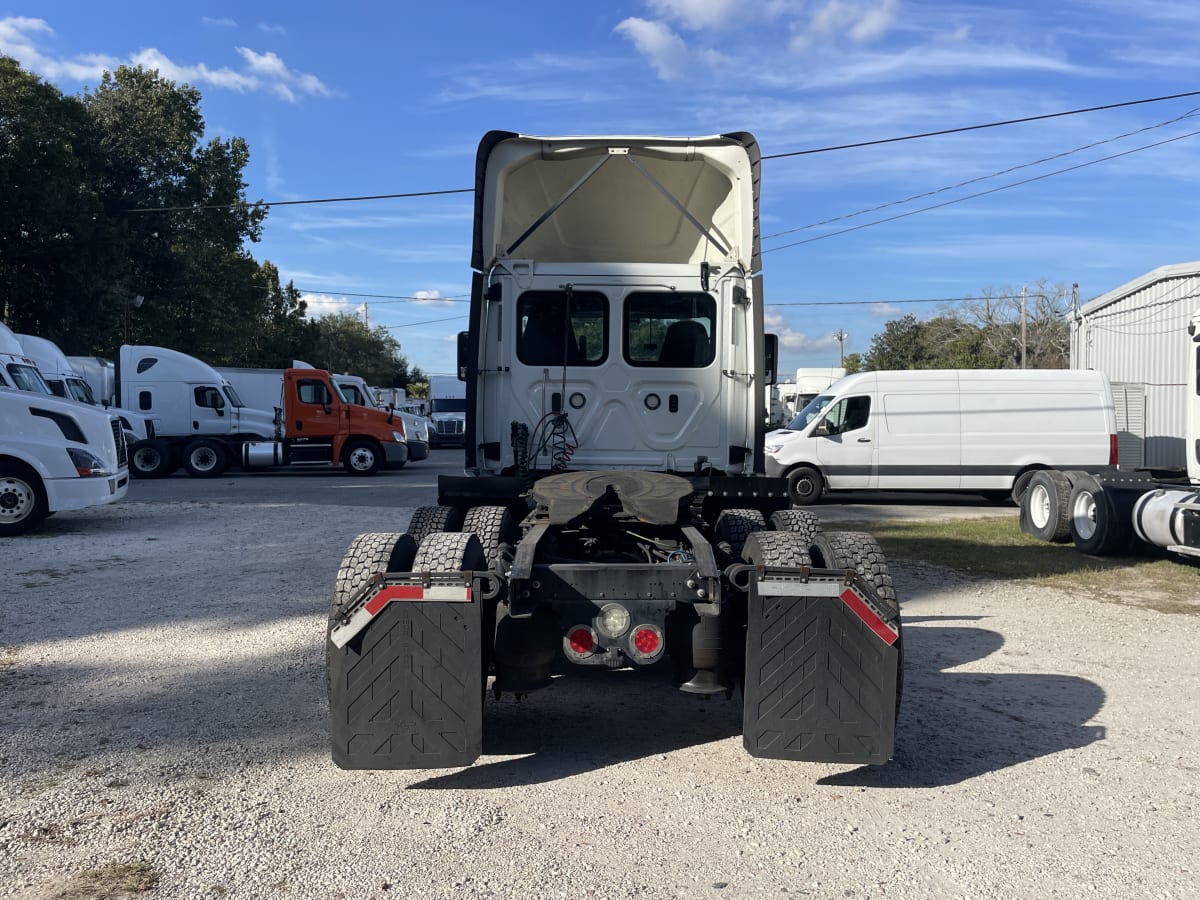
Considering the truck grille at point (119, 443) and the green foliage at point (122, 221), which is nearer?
the truck grille at point (119, 443)

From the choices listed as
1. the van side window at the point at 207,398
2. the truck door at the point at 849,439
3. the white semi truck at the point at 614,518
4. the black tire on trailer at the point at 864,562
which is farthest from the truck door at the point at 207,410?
the black tire on trailer at the point at 864,562

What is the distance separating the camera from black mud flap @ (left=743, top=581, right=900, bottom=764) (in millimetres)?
4125

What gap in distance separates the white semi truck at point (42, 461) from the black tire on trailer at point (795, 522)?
10.4m

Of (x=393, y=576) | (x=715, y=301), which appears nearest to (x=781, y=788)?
(x=393, y=576)


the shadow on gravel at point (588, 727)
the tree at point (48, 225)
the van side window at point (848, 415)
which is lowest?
the shadow on gravel at point (588, 727)

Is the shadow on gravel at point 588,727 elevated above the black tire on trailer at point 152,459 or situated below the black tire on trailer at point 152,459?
below

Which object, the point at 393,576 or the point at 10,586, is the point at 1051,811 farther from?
the point at 10,586

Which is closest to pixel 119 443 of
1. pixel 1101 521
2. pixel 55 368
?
pixel 55 368

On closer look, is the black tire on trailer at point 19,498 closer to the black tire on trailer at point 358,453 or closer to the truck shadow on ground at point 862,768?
the truck shadow on ground at point 862,768

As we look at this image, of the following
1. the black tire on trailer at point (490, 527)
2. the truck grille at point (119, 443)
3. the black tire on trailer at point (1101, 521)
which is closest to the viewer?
the black tire on trailer at point (490, 527)

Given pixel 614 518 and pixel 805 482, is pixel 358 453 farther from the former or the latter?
pixel 614 518

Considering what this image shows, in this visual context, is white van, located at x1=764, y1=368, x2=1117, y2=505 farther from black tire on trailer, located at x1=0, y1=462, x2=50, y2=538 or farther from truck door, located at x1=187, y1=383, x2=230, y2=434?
truck door, located at x1=187, y1=383, x2=230, y2=434

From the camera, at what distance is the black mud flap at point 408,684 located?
4.13 metres

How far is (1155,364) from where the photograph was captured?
2369 cm
